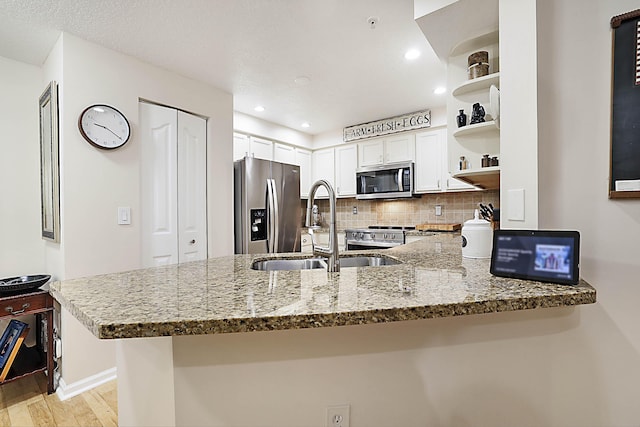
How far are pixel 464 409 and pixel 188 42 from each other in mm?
2656

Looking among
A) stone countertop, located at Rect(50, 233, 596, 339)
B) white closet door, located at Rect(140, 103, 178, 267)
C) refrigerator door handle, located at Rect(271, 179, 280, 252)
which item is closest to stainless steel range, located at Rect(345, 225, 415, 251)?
refrigerator door handle, located at Rect(271, 179, 280, 252)

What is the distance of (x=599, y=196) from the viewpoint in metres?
1.07

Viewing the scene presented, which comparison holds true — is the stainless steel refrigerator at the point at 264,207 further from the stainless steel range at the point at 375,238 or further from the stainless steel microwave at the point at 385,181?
the stainless steel microwave at the point at 385,181

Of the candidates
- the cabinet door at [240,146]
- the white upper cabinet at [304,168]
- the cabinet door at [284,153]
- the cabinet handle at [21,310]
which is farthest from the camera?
the white upper cabinet at [304,168]

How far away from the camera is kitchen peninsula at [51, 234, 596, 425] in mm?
657

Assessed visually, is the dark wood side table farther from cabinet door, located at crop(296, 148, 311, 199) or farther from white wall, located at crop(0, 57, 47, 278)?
cabinet door, located at crop(296, 148, 311, 199)

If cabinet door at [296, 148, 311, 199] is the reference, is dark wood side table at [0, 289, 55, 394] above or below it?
below

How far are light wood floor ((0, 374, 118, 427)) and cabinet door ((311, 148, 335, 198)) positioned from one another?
3526mm

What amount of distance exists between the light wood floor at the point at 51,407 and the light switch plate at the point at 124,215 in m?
1.16

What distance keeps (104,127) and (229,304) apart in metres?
2.21

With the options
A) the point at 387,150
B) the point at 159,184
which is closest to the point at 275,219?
the point at 159,184

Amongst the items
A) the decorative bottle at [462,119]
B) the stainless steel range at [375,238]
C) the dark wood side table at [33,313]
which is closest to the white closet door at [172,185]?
the dark wood side table at [33,313]

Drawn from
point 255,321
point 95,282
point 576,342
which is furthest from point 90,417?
point 576,342

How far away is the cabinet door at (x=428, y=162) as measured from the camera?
3.91 meters
